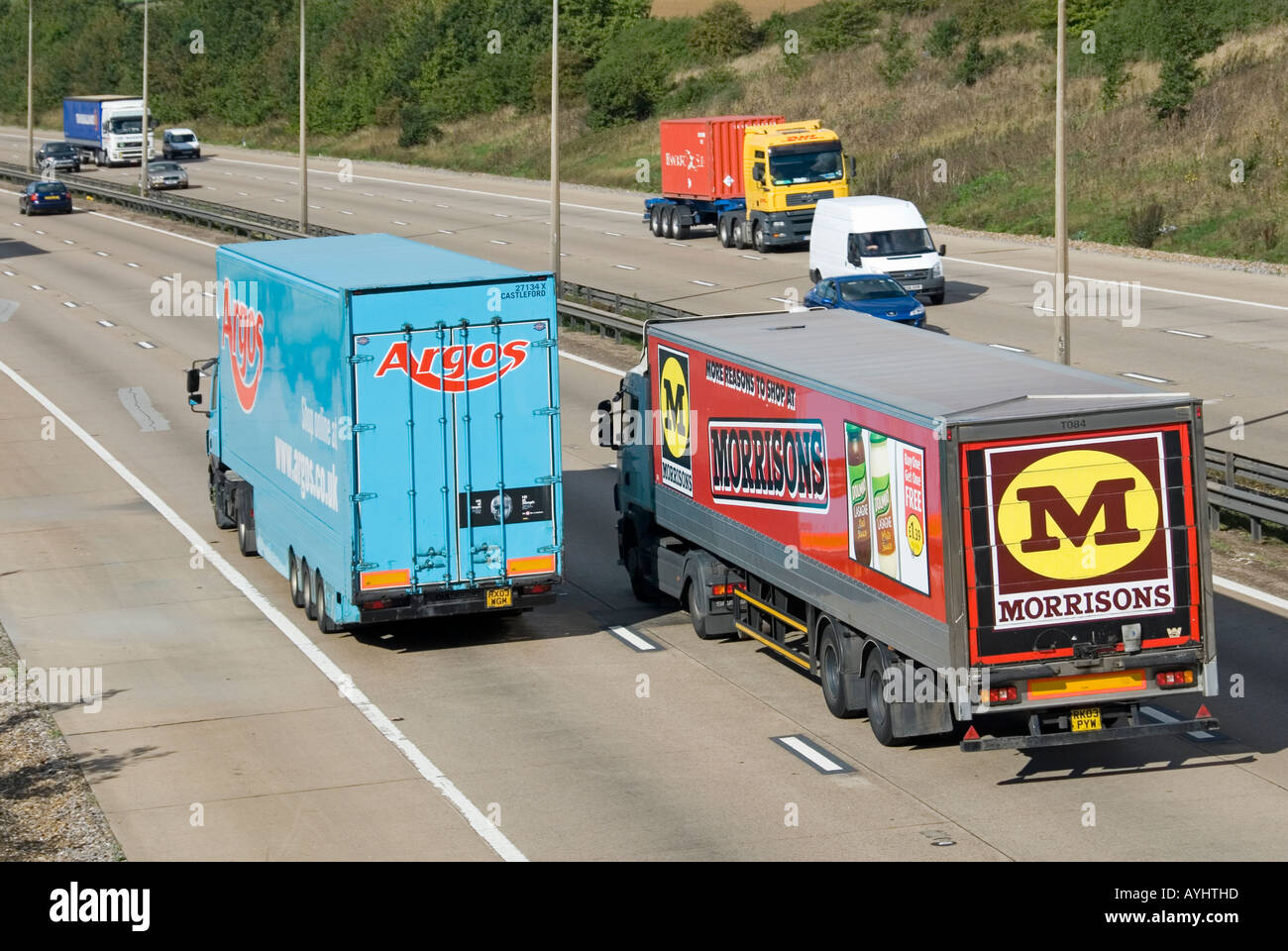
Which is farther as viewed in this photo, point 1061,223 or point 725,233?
point 725,233

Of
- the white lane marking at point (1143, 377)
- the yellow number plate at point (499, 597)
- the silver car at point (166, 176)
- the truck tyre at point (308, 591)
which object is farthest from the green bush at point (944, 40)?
the yellow number plate at point (499, 597)

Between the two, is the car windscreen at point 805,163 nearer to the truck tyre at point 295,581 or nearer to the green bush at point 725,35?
the truck tyre at point 295,581

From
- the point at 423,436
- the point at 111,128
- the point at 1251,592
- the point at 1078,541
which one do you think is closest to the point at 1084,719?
the point at 1078,541

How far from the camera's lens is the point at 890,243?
42344 mm

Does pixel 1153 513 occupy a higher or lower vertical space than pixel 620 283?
lower

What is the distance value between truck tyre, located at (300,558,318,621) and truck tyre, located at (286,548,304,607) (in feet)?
0.47

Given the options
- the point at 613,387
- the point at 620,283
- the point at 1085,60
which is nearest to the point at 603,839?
the point at 613,387

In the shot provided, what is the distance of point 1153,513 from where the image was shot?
1484cm

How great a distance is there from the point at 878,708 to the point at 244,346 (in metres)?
10.6

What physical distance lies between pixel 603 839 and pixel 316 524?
7.17 metres

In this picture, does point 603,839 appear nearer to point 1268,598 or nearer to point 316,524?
point 316,524

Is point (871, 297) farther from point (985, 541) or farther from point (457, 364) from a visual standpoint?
point (985, 541)

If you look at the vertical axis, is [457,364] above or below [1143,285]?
below

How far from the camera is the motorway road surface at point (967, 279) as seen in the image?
33.6 m
